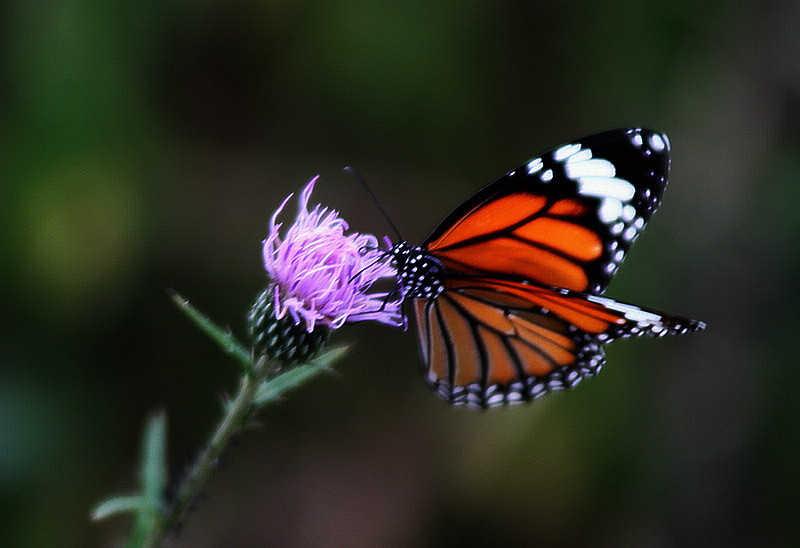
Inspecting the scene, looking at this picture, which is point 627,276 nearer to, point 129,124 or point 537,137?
point 537,137

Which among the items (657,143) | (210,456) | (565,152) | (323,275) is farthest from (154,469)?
(657,143)

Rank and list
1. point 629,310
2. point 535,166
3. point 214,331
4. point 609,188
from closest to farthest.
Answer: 1. point 214,331
2. point 629,310
3. point 535,166
4. point 609,188

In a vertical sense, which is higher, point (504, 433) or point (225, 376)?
point (225, 376)

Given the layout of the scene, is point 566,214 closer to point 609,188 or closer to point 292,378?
point 609,188

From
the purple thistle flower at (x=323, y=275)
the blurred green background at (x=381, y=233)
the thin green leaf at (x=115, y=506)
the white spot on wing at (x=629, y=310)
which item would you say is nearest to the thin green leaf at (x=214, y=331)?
the purple thistle flower at (x=323, y=275)

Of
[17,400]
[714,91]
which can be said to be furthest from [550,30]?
[17,400]

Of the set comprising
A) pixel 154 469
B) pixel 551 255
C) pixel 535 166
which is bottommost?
pixel 551 255
